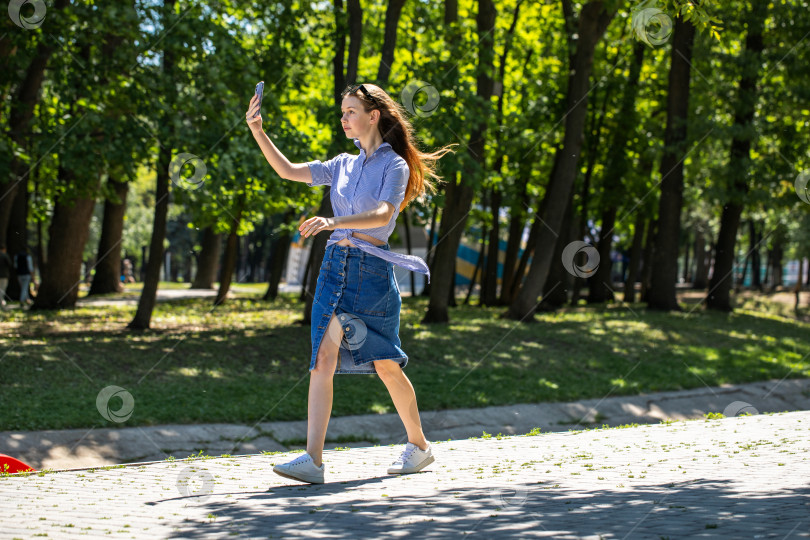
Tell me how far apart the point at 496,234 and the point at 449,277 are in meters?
7.34

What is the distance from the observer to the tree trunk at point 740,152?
19.3 meters

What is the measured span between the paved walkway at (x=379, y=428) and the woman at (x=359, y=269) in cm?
325

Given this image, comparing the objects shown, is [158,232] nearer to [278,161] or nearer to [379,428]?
[379,428]

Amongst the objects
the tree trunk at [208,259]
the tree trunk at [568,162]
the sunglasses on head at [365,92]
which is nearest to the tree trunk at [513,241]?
the tree trunk at [568,162]

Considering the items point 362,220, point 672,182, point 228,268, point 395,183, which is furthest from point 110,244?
point 362,220

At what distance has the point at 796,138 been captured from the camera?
20.2 meters

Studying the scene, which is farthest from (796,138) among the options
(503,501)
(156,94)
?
(503,501)

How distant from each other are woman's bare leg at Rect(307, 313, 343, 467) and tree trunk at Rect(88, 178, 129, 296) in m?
19.2

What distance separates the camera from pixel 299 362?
11.5m

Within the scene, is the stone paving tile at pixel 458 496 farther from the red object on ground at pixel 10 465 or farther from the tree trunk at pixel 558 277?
the tree trunk at pixel 558 277

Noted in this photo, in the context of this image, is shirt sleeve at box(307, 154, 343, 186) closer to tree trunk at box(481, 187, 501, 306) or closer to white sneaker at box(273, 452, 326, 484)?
white sneaker at box(273, 452, 326, 484)

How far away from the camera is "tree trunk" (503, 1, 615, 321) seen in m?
17.5

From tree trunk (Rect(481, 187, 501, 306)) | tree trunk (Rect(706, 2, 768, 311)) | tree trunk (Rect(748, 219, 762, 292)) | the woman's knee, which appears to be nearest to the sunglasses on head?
the woman's knee

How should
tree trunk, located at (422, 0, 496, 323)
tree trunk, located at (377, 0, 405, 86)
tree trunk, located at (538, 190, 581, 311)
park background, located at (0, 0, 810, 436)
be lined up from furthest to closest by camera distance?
tree trunk, located at (538, 190, 581, 311) → tree trunk, located at (422, 0, 496, 323) → tree trunk, located at (377, 0, 405, 86) → park background, located at (0, 0, 810, 436)
